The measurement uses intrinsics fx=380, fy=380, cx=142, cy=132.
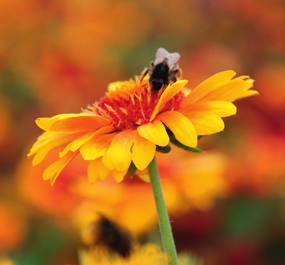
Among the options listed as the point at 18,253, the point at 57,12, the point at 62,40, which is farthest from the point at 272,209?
the point at 57,12

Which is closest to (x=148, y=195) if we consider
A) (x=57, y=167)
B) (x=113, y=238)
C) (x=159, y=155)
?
Result: (x=159, y=155)

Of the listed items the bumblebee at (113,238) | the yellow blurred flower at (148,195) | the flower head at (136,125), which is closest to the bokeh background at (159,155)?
the yellow blurred flower at (148,195)

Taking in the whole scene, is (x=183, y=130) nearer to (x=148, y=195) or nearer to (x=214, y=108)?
(x=214, y=108)

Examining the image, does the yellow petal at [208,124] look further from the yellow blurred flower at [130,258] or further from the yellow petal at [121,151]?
the yellow blurred flower at [130,258]

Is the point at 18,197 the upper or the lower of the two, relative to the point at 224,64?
lower

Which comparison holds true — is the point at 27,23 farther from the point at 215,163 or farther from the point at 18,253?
the point at 215,163

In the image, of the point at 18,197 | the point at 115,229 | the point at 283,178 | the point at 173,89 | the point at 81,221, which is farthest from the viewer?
the point at 18,197

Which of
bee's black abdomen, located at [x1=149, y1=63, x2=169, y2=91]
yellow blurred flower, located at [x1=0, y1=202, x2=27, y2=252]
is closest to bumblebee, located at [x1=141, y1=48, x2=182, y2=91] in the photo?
bee's black abdomen, located at [x1=149, y1=63, x2=169, y2=91]
